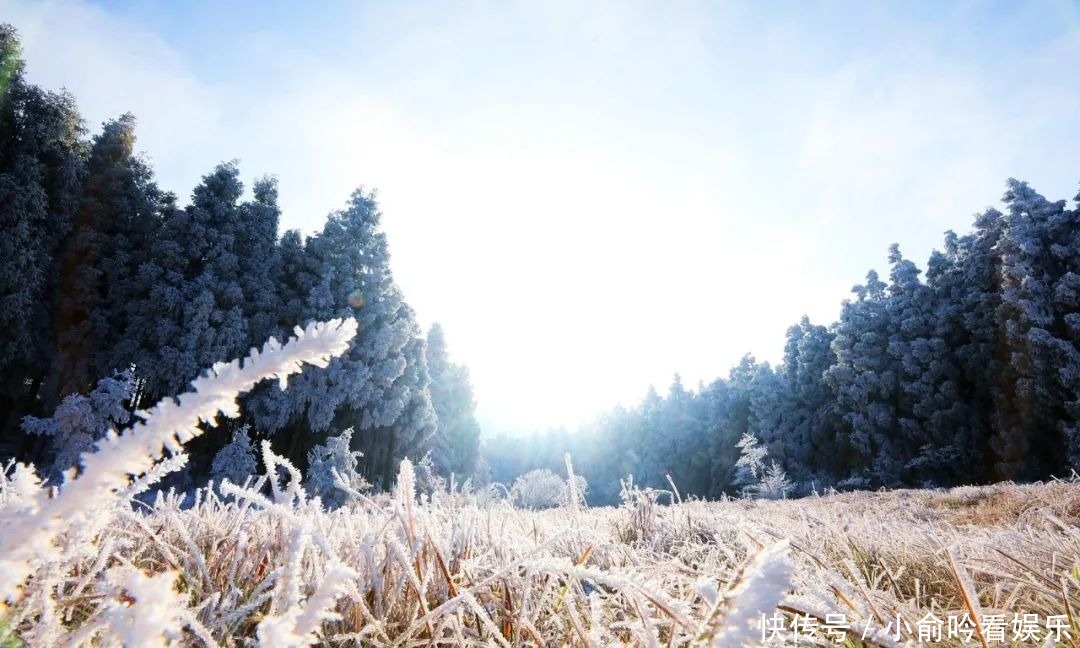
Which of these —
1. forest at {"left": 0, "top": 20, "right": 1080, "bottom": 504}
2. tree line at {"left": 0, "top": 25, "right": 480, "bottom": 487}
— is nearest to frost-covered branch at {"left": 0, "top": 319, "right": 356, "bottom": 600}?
forest at {"left": 0, "top": 20, "right": 1080, "bottom": 504}

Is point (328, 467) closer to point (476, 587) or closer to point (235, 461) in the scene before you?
point (235, 461)

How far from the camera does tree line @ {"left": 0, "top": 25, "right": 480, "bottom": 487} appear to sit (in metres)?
17.2

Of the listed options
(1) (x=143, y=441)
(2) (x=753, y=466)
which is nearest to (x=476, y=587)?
(1) (x=143, y=441)

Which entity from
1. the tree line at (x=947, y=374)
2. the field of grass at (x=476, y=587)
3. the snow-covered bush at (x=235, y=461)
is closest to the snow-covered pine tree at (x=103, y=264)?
the snow-covered bush at (x=235, y=461)

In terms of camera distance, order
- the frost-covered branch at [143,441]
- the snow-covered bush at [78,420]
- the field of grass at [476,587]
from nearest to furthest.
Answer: the frost-covered branch at [143,441] < the field of grass at [476,587] < the snow-covered bush at [78,420]

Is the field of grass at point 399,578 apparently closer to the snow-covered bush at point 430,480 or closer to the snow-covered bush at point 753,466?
the snow-covered bush at point 430,480

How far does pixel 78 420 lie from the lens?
51.2ft

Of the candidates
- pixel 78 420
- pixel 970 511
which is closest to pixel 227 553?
pixel 970 511

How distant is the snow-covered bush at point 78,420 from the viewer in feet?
51.0

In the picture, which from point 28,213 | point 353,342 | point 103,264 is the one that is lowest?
point 353,342

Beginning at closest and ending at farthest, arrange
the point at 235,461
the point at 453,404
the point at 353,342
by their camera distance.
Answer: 1. the point at 353,342
2. the point at 235,461
3. the point at 453,404

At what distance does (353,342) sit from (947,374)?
1064 inches

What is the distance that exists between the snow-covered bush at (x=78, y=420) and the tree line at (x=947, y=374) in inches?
759

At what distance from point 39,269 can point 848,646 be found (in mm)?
22835
